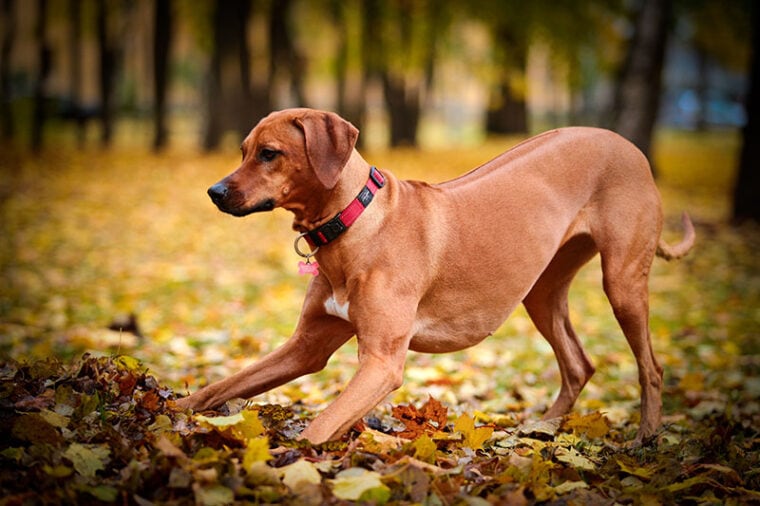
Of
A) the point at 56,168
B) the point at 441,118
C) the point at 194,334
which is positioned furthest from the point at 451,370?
the point at 441,118

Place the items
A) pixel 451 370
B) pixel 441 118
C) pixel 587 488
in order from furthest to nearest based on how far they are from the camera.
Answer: pixel 441 118, pixel 451 370, pixel 587 488

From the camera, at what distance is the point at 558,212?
450cm

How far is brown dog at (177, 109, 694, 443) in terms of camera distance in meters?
3.76

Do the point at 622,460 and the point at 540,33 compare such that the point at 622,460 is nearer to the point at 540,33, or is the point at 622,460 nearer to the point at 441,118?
the point at 540,33

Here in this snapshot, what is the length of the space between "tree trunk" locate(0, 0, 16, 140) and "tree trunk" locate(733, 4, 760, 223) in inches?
741

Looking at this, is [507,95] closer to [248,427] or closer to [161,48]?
[161,48]

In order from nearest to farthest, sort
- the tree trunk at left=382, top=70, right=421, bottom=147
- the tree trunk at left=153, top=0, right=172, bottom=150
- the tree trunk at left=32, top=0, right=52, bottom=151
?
the tree trunk at left=32, top=0, right=52, bottom=151
the tree trunk at left=153, top=0, right=172, bottom=150
the tree trunk at left=382, top=70, right=421, bottom=147

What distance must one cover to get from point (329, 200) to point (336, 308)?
1.76 feet

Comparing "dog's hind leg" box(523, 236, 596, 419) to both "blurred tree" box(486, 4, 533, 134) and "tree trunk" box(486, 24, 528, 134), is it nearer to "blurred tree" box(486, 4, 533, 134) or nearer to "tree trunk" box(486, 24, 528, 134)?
"blurred tree" box(486, 4, 533, 134)

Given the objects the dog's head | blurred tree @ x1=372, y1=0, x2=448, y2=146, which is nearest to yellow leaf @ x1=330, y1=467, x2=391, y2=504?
the dog's head

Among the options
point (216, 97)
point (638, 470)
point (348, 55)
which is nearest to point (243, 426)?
point (638, 470)

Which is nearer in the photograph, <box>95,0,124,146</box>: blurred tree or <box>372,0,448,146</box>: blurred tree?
<box>95,0,124,146</box>: blurred tree

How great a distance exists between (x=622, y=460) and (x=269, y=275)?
700cm

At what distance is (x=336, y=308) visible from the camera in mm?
3982
